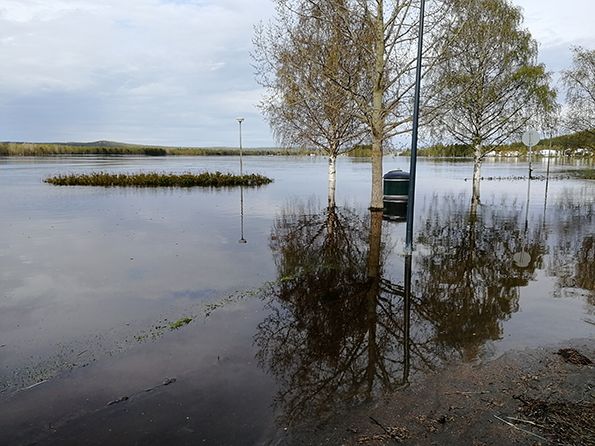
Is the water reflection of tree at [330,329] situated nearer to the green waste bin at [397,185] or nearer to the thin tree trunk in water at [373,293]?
the thin tree trunk in water at [373,293]

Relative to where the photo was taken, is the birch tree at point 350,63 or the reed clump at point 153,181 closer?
the birch tree at point 350,63

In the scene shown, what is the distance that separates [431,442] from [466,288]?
476cm

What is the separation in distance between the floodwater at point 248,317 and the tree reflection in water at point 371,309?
0.03m

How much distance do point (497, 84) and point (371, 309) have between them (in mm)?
21927

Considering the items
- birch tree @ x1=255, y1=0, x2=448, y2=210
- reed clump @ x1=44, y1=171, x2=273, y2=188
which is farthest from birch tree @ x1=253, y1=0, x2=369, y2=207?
reed clump @ x1=44, y1=171, x2=273, y2=188

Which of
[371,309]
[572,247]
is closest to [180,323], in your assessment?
[371,309]

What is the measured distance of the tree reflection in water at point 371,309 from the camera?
4.70m

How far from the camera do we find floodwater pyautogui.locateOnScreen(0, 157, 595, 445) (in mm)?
4180

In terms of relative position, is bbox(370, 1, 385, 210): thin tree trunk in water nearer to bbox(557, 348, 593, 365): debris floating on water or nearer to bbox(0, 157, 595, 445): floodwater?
bbox(0, 157, 595, 445): floodwater

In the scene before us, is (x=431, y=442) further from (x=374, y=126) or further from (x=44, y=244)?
(x=374, y=126)

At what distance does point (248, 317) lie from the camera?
6559 mm

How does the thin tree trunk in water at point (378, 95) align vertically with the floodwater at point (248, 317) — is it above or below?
above

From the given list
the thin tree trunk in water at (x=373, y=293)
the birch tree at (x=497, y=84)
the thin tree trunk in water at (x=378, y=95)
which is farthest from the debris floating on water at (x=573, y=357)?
the birch tree at (x=497, y=84)

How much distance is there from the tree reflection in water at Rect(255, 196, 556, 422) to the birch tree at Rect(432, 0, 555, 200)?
13683mm
